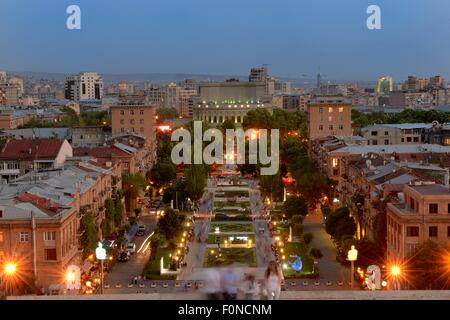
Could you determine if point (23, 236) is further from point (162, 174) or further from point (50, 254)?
point (162, 174)

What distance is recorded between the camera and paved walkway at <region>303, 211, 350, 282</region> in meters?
15.1

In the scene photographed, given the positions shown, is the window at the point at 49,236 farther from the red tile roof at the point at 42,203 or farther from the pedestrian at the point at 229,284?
the pedestrian at the point at 229,284

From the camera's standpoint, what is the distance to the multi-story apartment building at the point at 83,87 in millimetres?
94000

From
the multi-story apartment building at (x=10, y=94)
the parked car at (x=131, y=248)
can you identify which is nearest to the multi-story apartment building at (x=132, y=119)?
the parked car at (x=131, y=248)

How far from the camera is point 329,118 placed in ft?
110

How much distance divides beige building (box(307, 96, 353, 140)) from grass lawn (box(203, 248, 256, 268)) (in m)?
16.0

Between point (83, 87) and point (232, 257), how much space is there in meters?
80.1

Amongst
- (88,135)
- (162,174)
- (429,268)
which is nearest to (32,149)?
(162,174)

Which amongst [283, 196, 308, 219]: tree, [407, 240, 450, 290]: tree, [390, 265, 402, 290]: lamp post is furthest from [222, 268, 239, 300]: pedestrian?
[283, 196, 308, 219]: tree

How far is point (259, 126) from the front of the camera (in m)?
44.4

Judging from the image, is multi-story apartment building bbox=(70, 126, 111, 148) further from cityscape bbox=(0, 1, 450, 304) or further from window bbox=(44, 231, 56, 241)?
window bbox=(44, 231, 56, 241)
